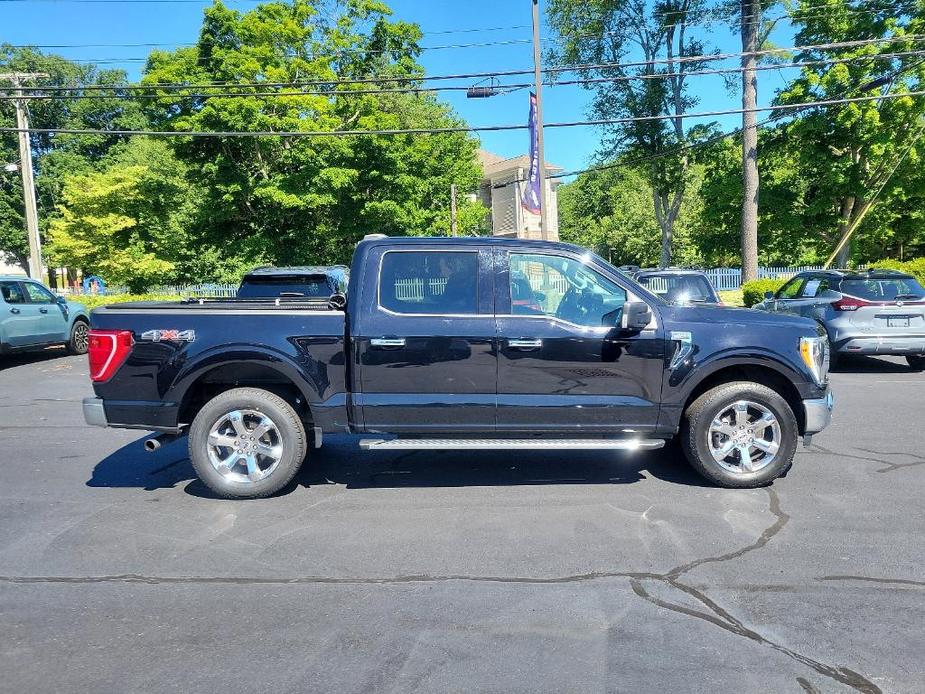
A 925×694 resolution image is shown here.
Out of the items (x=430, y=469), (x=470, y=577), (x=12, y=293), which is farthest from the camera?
(x=12, y=293)

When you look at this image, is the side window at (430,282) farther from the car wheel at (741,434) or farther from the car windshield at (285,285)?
the car windshield at (285,285)

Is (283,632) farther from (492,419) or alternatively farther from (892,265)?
(892,265)

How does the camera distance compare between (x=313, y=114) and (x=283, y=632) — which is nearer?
(x=283, y=632)

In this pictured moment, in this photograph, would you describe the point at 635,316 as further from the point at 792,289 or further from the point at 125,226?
the point at 125,226

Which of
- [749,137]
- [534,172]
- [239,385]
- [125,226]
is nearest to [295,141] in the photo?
[534,172]

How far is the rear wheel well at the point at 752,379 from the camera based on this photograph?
550cm

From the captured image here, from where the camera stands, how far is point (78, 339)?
15664mm

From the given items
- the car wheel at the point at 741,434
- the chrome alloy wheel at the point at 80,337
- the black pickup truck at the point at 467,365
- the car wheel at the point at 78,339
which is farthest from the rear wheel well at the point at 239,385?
the chrome alloy wheel at the point at 80,337

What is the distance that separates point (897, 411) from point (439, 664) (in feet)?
24.6

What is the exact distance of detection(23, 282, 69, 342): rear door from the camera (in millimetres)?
14266

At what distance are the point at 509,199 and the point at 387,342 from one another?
4855 cm

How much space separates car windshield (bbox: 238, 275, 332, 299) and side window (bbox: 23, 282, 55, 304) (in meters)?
7.07

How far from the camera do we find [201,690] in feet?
9.46

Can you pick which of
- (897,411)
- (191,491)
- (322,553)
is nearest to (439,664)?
(322,553)
